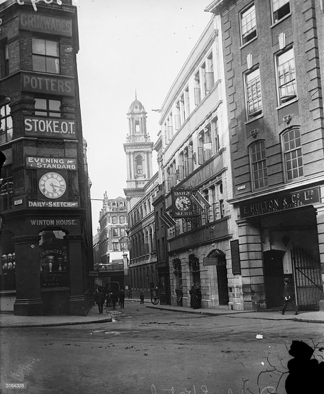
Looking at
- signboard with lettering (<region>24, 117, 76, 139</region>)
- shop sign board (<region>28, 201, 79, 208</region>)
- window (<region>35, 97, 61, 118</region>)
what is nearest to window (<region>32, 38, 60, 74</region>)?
window (<region>35, 97, 61, 118</region>)

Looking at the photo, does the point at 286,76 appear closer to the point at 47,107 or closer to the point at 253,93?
the point at 253,93

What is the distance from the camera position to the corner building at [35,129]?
25.8 feet

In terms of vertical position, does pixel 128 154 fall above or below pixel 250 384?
above

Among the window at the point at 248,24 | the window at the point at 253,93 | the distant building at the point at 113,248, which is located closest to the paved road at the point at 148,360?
the distant building at the point at 113,248

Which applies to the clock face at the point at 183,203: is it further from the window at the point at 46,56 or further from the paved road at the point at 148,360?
the window at the point at 46,56

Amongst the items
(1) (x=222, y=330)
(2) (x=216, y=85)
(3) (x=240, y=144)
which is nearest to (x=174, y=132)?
(2) (x=216, y=85)

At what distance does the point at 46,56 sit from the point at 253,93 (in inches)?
172

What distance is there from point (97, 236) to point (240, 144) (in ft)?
17.3

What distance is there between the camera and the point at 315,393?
5.19 metres

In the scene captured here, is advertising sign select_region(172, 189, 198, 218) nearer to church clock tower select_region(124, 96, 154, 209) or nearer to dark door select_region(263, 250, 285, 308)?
dark door select_region(263, 250, 285, 308)

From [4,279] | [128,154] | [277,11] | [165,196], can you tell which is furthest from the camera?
[165,196]

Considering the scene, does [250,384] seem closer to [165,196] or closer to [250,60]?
[250,60]

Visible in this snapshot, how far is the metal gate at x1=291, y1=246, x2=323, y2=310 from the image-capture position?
17.5 m

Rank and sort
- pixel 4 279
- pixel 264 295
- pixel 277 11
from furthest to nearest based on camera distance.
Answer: pixel 264 295
pixel 277 11
pixel 4 279
